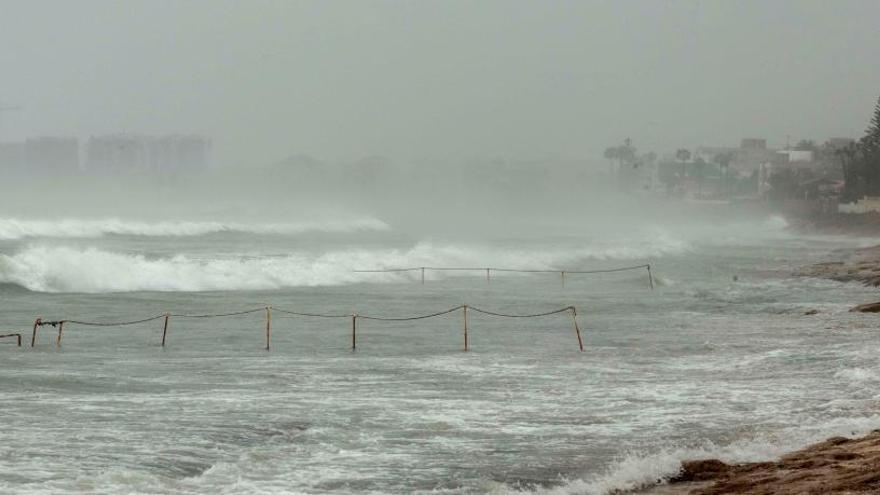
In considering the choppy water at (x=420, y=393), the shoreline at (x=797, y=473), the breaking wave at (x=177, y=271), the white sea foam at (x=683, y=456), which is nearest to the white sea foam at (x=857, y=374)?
the choppy water at (x=420, y=393)

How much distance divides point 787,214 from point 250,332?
132618 mm

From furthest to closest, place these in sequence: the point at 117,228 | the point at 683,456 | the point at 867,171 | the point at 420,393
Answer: the point at 867,171, the point at 117,228, the point at 420,393, the point at 683,456

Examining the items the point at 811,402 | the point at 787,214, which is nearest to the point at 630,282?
the point at 811,402

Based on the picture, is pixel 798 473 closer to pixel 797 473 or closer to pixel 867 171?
pixel 797 473

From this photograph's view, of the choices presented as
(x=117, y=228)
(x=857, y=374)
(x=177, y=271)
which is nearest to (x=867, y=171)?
(x=117, y=228)

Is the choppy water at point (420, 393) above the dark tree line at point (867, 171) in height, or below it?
below

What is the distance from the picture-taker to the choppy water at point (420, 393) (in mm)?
13953

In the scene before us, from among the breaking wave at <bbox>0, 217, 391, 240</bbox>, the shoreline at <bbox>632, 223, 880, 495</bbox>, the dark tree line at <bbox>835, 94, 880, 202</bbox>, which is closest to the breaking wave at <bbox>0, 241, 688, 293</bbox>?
the breaking wave at <bbox>0, 217, 391, 240</bbox>

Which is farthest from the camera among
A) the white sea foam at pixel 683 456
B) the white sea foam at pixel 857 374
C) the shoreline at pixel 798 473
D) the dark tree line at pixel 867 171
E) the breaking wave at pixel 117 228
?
the dark tree line at pixel 867 171

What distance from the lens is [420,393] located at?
1923cm

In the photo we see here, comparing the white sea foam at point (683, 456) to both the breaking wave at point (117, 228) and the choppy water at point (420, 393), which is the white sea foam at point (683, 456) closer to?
the choppy water at point (420, 393)

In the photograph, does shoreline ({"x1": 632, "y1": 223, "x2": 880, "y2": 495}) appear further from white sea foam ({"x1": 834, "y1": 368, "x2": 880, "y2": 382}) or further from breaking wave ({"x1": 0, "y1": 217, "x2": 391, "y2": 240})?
breaking wave ({"x1": 0, "y1": 217, "x2": 391, "y2": 240})

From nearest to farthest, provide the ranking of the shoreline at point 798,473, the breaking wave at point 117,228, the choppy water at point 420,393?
1. the shoreline at point 798,473
2. the choppy water at point 420,393
3. the breaking wave at point 117,228

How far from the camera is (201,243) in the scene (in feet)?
275
